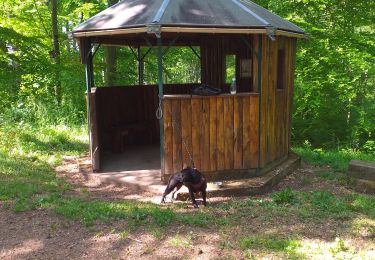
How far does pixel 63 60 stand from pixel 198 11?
28.8ft

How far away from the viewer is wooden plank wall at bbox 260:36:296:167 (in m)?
7.48

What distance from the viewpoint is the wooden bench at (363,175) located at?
7188mm

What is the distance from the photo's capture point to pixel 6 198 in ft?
19.5

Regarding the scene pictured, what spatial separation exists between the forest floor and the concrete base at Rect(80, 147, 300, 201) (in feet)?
1.54

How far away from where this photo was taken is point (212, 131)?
281 inches

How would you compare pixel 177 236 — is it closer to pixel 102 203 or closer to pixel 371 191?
pixel 102 203

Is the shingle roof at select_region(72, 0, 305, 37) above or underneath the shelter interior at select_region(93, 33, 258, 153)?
above

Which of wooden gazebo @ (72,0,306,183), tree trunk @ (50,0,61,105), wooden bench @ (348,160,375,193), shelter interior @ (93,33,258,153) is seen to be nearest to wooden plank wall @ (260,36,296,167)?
wooden gazebo @ (72,0,306,183)

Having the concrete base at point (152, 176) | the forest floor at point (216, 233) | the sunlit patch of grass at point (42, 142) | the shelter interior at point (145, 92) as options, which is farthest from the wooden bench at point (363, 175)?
the sunlit patch of grass at point (42, 142)

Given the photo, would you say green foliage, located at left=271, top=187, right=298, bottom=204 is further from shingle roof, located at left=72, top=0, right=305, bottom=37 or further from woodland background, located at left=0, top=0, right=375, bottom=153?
woodland background, located at left=0, top=0, right=375, bottom=153

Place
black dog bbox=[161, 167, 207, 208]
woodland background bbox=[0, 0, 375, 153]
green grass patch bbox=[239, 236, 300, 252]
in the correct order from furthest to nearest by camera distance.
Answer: woodland background bbox=[0, 0, 375, 153] < black dog bbox=[161, 167, 207, 208] < green grass patch bbox=[239, 236, 300, 252]

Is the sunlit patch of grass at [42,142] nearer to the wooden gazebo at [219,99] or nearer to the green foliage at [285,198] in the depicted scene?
the wooden gazebo at [219,99]

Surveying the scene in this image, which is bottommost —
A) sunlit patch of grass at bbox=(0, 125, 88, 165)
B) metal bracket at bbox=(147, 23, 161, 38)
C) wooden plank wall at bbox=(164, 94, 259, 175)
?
sunlit patch of grass at bbox=(0, 125, 88, 165)

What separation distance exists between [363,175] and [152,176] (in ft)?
13.0
